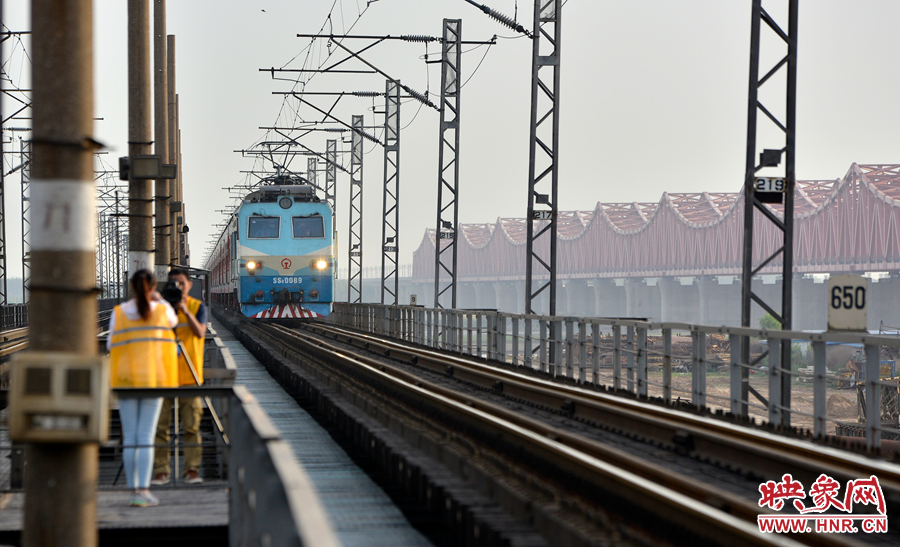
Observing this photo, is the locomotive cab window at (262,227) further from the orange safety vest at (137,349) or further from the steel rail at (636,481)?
the orange safety vest at (137,349)

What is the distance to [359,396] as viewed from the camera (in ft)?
40.8

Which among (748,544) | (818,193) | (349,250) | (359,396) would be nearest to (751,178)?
(359,396)

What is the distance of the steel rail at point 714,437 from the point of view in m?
7.25

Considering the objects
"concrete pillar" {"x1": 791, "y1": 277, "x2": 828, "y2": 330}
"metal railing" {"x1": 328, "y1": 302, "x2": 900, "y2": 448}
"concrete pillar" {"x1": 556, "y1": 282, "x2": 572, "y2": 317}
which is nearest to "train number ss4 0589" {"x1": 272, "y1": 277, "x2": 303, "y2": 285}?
"metal railing" {"x1": 328, "y1": 302, "x2": 900, "y2": 448}

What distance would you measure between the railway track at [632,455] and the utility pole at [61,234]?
3097mm

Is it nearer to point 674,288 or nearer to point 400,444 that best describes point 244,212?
point 400,444

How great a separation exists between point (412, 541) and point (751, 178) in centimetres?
892

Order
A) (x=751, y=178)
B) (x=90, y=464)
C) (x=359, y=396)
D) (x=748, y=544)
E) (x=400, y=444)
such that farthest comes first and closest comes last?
1. (x=751, y=178)
2. (x=359, y=396)
3. (x=400, y=444)
4. (x=748, y=544)
5. (x=90, y=464)

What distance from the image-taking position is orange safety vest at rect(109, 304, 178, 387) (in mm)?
7211

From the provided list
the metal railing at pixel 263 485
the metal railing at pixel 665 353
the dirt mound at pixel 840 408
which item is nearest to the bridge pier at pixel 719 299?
the dirt mound at pixel 840 408

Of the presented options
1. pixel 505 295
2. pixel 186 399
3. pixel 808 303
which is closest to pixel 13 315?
pixel 186 399

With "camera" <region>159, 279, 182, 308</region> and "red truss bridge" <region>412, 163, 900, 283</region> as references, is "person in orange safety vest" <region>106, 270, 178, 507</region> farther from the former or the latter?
"red truss bridge" <region>412, 163, 900, 283</region>

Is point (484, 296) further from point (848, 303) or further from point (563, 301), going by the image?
point (848, 303)

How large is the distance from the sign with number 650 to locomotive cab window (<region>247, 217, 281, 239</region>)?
2326cm
